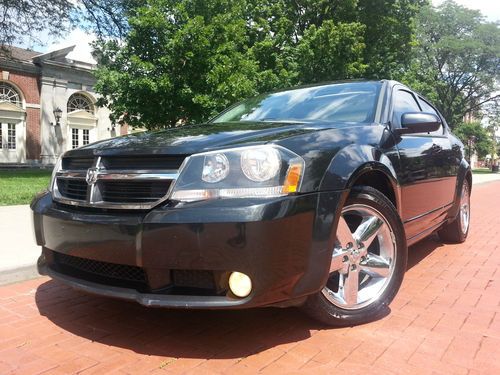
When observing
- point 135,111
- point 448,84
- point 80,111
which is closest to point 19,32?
point 135,111

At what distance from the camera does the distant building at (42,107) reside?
33.4 meters

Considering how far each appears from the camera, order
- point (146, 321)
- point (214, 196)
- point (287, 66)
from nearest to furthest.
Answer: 1. point (214, 196)
2. point (146, 321)
3. point (287, 66)

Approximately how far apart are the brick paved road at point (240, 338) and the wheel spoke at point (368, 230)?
0.56 metres

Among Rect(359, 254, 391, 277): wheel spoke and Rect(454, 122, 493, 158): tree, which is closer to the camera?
Rect(359, 254, 391, 277): wheel spoke

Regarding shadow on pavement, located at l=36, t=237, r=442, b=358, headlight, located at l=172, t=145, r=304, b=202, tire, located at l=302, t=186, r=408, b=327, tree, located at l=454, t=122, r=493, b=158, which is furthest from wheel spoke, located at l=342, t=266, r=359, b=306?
tree, located at l=454, t=122, r=493, b=158

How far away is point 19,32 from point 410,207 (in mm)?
22489

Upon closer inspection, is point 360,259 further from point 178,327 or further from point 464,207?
point 464,207

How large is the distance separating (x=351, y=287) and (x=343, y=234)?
36 cm

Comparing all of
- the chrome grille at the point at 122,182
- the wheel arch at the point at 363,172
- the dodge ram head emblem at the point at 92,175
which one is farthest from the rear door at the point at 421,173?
the dodge ram head emblem at the point at 92,175

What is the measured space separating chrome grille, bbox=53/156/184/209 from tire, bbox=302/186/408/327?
1.07 metres

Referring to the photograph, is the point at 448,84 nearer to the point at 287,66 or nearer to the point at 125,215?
the point at 287,66

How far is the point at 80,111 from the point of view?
36.2 meters

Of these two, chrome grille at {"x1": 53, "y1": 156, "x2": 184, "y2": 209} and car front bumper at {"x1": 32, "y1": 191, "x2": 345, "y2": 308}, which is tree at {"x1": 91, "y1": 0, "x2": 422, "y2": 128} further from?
car front bumper at {"x1": 32, "y1": 191, "x2": 345, "y2": 308}

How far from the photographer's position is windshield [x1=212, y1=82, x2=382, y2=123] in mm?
3619
